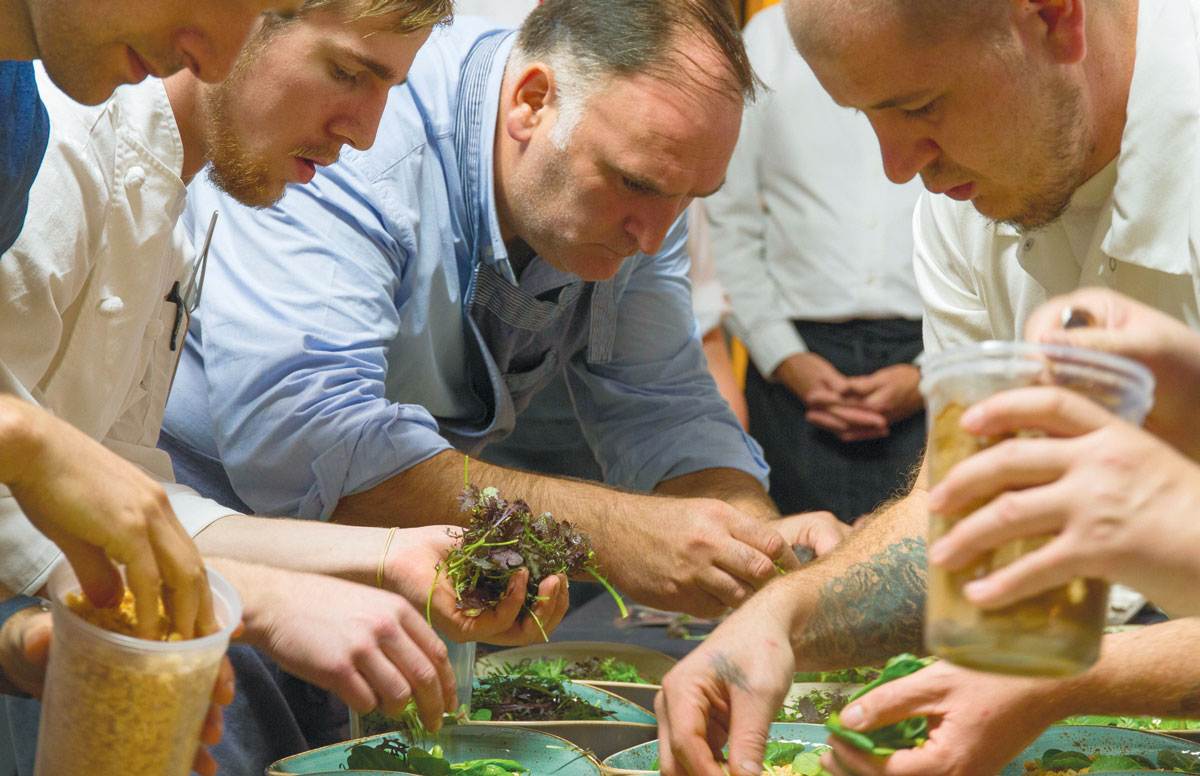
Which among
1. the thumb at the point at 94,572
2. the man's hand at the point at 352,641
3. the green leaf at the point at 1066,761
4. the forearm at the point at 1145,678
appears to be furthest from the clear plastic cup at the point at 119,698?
the green leaf at the point at 1066,761

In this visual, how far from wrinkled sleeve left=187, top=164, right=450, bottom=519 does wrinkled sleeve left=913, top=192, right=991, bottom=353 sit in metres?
0.95

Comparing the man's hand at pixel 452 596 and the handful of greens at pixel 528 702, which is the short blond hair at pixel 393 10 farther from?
the handful of greens at pixel 528 702

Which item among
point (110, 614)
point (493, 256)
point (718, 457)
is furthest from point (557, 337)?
point (110, 614)

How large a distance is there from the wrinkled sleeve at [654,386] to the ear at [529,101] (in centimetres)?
47

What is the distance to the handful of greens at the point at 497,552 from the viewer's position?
58.9 inches

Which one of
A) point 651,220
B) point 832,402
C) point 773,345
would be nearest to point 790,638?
point 651,220

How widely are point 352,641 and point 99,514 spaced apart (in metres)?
0.50

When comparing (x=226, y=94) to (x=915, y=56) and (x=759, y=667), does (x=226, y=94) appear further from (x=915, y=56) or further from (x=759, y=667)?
(x=759, y=667)

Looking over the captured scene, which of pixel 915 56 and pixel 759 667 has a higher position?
pixel 915 56

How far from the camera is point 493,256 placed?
2385 mm

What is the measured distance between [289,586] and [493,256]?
3.64 ft

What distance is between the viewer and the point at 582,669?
6.90 ft

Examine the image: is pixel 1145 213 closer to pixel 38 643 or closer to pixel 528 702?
pixel 528 702

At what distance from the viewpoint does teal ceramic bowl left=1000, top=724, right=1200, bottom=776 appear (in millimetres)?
1496
